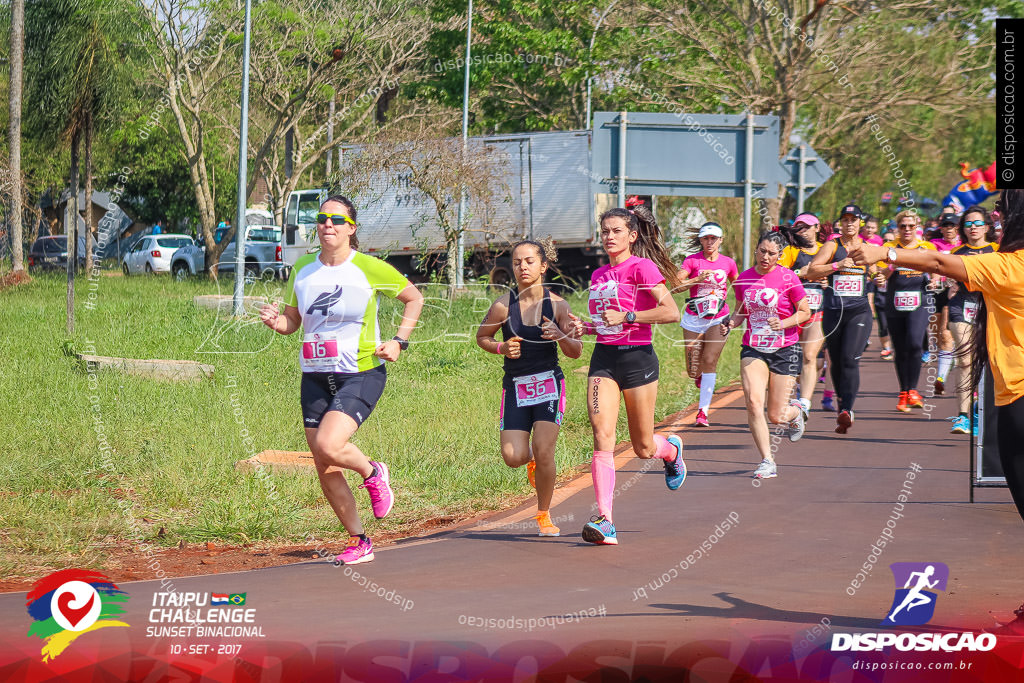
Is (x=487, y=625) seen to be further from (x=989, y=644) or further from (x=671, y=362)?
(x=671, y=362)

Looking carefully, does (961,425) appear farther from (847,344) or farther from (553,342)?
(553,342)

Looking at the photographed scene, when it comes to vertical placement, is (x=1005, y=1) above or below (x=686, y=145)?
above

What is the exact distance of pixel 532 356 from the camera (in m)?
7.11

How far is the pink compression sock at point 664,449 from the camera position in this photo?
24.8 feet

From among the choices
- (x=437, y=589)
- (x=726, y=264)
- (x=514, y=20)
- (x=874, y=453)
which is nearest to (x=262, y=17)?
(x=514, y=20)

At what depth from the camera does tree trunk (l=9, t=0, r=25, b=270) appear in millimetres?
18828

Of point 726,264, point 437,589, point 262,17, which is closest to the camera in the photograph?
point 437,589

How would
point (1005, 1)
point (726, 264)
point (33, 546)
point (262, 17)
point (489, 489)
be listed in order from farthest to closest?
1. point (262, 17)
2. point (1005, 1)
3. point (726, 264)
4. point (489, 489)
5. point (33, 546)

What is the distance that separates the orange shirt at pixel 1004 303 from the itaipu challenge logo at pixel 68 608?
4.00 m

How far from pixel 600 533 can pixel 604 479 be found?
334mm

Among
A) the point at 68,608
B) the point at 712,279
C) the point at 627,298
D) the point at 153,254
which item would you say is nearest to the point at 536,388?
the point at 627,298

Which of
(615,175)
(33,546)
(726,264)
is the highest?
(615,175)

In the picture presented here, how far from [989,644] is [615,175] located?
1235 cm

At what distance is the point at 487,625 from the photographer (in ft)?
16.8
